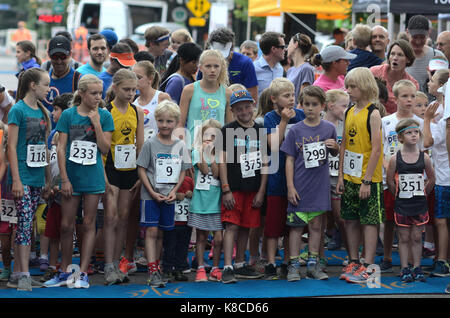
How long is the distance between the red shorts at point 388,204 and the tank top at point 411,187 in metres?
0.35

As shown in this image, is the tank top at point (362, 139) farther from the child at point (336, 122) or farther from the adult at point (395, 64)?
the adult at point (395, 64)

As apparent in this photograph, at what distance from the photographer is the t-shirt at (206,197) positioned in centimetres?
718

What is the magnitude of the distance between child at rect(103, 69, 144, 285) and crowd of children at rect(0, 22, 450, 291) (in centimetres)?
1

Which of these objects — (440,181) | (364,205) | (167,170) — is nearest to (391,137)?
(440,181)

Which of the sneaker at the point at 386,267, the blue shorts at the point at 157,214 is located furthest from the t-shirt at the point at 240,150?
the sneaker at the point at 386,267

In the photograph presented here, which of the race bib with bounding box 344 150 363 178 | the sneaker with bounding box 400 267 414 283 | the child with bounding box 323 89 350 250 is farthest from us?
the child with bounding box 323 89 350 250

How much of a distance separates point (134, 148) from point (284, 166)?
1.39m

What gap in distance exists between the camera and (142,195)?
7020mm

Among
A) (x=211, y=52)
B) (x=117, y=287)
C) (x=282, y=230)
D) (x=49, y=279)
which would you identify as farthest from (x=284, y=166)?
(x=49, y=279)

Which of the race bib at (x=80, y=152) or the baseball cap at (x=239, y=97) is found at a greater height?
the baseball cap at (x=239, y=97)

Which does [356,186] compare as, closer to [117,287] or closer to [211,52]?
Answer: [211,52]

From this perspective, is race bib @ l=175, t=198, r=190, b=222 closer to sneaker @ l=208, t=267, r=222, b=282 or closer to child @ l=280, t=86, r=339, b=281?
sneaker @ l=208, t=267, r=222, b=282

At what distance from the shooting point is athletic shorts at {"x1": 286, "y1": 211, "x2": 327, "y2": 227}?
709cm

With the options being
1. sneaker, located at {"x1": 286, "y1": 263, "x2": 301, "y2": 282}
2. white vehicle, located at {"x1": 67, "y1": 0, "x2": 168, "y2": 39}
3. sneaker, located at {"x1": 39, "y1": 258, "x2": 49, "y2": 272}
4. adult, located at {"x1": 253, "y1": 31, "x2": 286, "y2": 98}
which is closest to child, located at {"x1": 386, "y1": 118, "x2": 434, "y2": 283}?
sneaker, located at {"x1": 286, "y1": 263, "x2": 301, "y2": 282}
